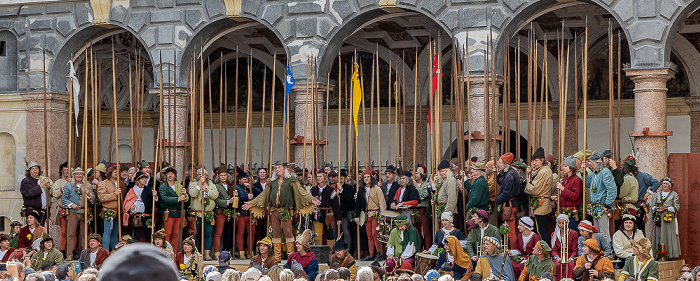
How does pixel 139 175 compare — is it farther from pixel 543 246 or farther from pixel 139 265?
pixel 139 265

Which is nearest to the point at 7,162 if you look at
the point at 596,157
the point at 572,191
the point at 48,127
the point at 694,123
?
the point at 48,127

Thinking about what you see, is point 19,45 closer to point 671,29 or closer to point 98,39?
point 98,39

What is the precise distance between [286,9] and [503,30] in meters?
3.50

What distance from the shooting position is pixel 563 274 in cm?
1069

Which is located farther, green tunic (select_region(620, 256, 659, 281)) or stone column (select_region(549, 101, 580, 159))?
stone column (select_region(549, 101, 580, 159))

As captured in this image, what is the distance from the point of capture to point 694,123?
737 inches

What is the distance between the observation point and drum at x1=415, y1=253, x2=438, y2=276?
11.4 meters

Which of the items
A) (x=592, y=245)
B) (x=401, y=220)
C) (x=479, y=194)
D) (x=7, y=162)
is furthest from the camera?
(x=7, y=162)

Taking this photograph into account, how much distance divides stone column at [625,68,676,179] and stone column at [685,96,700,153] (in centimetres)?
507

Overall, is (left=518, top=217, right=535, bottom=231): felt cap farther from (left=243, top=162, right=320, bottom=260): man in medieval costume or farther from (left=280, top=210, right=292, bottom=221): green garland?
(left=280, top=210, right=292, bottom=221): green garland

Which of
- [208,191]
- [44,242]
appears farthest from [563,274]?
[44,242]

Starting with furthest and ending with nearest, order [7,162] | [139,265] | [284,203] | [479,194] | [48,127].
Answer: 1. [7,162]
2. [48,127]
3. [284,203]
4. [479,194]
5. [139,265]

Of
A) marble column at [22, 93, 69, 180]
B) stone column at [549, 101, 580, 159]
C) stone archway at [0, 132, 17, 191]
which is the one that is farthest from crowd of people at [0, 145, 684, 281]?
stone column at [549, 101, 580, 159]

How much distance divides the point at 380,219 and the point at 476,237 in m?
1.81
